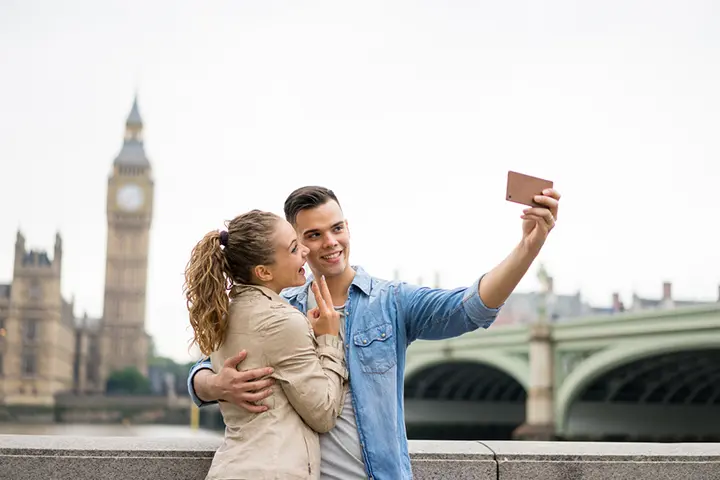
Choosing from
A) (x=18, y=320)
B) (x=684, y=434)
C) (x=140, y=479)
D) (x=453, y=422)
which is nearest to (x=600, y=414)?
(x=684, y=434)

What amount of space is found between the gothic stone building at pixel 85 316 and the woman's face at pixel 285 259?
194ft

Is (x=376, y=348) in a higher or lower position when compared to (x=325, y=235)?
lower

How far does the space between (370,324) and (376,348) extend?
7 cm

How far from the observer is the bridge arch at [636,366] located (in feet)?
59.2

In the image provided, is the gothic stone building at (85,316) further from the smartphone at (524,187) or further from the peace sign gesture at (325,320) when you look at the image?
the smartphone at (524,187)

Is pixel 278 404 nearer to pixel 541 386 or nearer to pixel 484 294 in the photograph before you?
pixel 484 294

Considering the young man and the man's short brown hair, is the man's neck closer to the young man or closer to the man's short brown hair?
the young man

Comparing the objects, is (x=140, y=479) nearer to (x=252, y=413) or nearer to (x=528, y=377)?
(x=252, y=413)

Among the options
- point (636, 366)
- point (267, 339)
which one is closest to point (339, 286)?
point (267, 339)

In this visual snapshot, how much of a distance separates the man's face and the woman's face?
23cm

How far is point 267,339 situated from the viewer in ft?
6.96

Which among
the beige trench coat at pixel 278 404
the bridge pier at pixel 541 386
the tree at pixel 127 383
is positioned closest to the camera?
the beige trench coat at pixel 278 404

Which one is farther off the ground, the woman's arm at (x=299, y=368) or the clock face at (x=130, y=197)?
the clock face at (x=130, y=197)

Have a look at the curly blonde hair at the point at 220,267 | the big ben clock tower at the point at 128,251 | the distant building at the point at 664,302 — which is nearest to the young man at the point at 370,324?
the curly blonde hair at the point at 220,267
